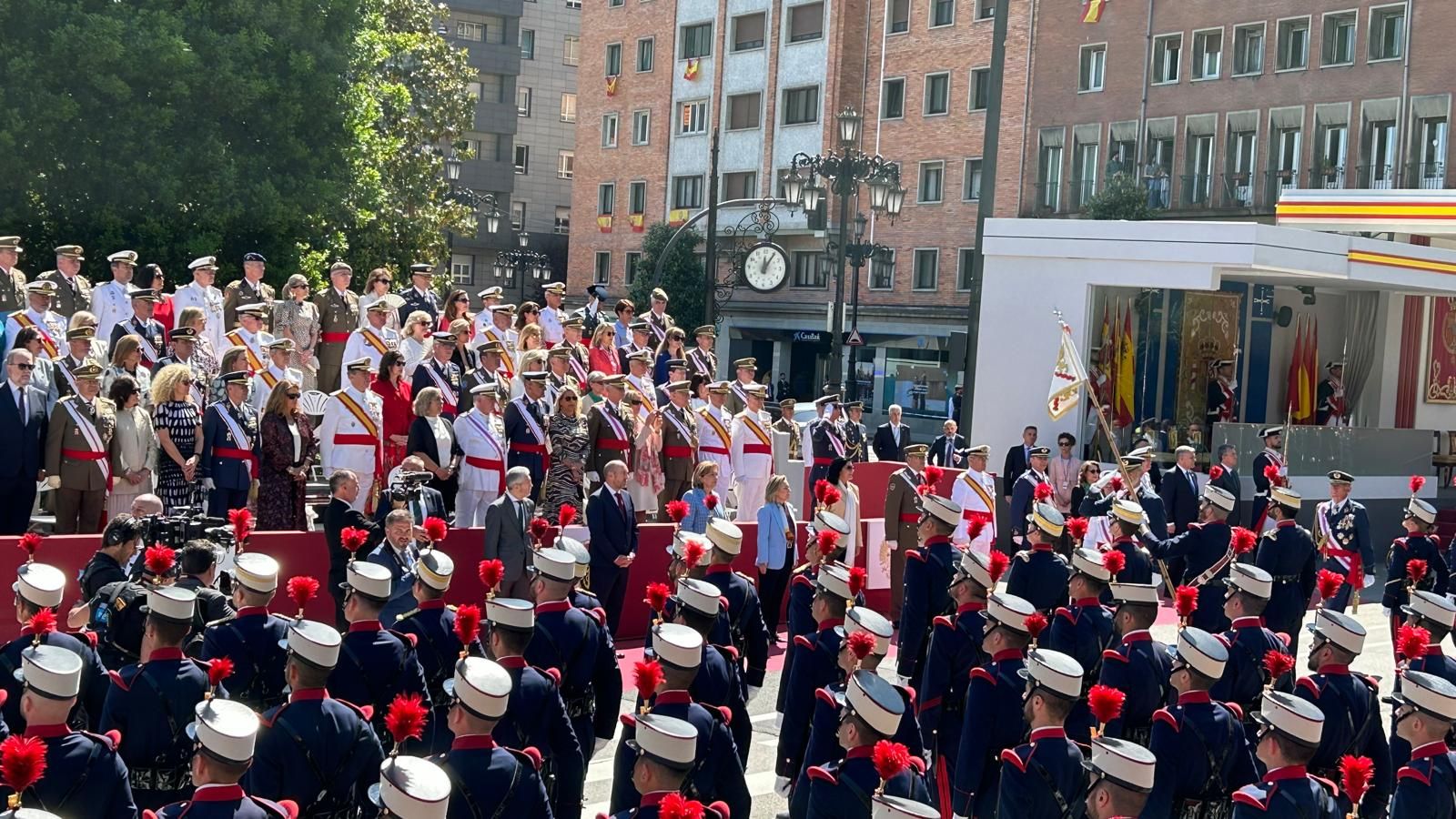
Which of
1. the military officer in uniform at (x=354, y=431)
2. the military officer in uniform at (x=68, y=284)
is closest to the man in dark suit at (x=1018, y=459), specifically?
the military officer in uniform at (x=354, y=431)

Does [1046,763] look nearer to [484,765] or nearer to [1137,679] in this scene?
[1137,679]

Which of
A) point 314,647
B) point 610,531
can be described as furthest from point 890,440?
point 314,647

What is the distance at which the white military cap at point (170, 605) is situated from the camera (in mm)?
7789

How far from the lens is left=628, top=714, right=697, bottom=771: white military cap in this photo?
6.62 meters

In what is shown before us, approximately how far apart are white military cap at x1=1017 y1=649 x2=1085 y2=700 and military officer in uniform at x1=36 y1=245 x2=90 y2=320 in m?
11.6

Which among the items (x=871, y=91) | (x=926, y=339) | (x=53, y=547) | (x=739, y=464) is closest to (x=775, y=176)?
(x=871, y=91)

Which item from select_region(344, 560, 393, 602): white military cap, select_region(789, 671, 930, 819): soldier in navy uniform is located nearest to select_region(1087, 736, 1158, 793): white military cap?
select_region(789, 671, 930, 819): soldier in navy uniform

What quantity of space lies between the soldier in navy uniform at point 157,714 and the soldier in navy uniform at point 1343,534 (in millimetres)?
13002

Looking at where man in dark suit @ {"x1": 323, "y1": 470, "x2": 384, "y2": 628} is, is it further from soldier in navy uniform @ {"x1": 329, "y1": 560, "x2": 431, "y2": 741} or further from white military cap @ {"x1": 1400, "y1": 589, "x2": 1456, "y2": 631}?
white military cap @ {"x1": 1400, "y1": 589, "x2": 1456, "y2": 631}

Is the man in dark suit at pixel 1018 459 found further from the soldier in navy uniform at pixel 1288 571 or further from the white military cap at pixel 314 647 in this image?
the white military cap at pixel 314 647

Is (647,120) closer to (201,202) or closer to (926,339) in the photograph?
(926,339)

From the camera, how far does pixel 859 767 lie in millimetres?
7043

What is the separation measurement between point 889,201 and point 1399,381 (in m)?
9.01

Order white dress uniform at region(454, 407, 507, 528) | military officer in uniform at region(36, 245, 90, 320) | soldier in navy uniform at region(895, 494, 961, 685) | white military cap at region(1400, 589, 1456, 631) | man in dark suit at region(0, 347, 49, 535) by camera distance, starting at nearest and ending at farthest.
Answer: white military cap at region(1400, 589, 1456, 631) < soldier in navy uniform at region(895, 494, 961, 685) < man in dark suit at region(0, 347, 49, 535) < white dress uniform at region(454, 407, 507, 528) < military officer in uniform at region(36, 245, 90, 320)
